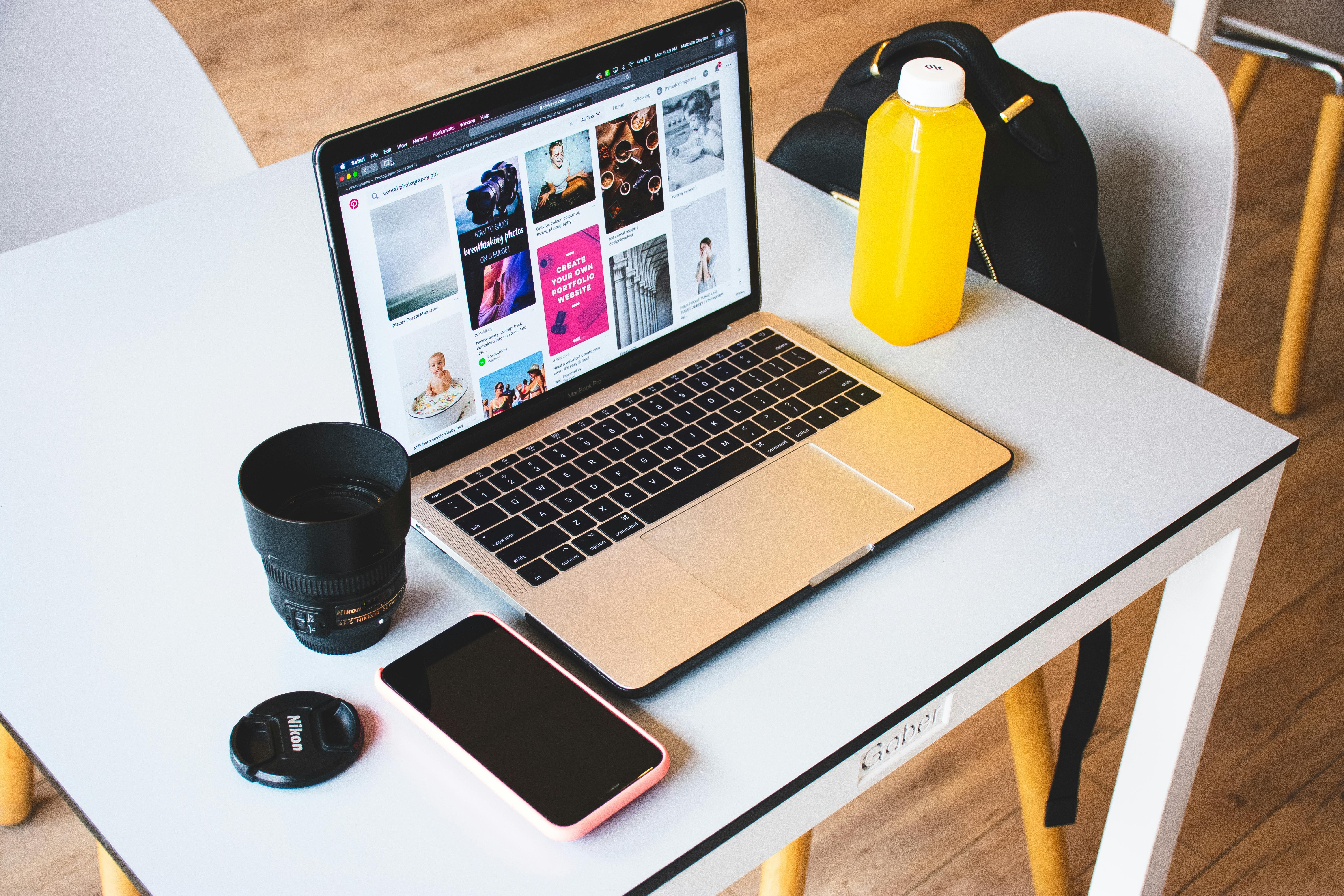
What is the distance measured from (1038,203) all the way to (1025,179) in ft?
0.08

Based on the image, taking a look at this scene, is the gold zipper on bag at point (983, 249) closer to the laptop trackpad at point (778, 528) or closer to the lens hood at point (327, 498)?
the laptop trackpad at point (778, 528)

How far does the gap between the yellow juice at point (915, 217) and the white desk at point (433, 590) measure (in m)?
0.02

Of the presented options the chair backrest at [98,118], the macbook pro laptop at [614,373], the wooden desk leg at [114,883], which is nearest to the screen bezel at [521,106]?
the macbook pro laptop at [614,373]

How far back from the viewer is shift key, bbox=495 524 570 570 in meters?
0.74

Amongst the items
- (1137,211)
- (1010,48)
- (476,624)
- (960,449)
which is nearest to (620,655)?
(476,624)

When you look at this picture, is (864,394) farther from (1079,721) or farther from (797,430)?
(1079,721)

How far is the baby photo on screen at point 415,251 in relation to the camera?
2.39 ft

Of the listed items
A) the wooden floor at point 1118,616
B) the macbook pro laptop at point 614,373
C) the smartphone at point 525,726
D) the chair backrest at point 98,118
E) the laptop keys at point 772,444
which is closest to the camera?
the smartphone at point 525,726

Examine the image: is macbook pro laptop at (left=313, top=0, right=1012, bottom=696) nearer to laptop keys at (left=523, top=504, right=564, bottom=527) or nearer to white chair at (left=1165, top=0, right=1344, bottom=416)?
laptop keys at (left=523, top=504, right=564, bottom=527)

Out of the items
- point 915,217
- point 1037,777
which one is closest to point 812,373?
point 915,217

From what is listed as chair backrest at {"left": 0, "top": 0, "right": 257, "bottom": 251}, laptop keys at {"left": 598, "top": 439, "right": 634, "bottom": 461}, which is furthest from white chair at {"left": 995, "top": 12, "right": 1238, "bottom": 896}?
chair backrest at {"left": 0, "top": 0, "right": 257, "bottom": 251}

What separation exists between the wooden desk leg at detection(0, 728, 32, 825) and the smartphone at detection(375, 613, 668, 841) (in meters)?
0.85

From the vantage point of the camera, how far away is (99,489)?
823 mm

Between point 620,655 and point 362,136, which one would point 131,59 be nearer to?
point 362,136
